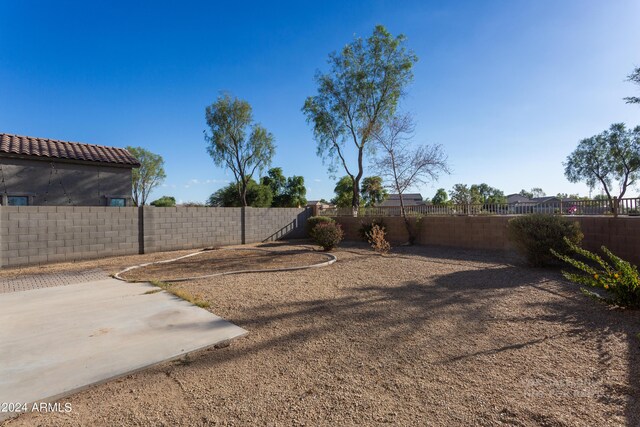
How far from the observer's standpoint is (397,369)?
300cm

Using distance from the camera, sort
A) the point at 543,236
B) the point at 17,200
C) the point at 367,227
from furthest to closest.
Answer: the point at 367,227, the point at 17,200, the point at 543,236

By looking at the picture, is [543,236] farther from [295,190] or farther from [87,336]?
[295,190]

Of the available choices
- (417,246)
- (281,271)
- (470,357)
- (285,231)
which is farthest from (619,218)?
(285,231)

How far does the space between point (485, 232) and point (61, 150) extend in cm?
1783

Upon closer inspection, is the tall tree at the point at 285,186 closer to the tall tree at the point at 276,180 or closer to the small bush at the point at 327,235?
the tall tree at the point at 276,180

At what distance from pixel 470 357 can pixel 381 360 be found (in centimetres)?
90

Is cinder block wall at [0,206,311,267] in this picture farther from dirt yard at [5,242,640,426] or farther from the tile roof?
dirt yard at [5,242,640,426]

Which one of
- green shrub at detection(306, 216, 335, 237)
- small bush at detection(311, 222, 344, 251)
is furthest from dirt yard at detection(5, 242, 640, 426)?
green shrub at detection(306, 216, 335, 237)

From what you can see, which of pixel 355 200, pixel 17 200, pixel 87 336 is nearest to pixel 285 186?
pixel 355 200

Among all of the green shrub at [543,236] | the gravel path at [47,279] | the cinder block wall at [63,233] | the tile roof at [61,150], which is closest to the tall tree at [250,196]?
the tile roof at [61,150]

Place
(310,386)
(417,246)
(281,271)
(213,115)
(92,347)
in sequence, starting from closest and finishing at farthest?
1. (310,386)
2. (92,347)
3. (281,271)
4. (417,246)
5. (213,115)

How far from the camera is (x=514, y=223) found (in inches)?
330

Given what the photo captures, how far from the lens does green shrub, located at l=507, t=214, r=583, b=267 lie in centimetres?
768

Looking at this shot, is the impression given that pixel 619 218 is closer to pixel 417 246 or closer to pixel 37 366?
pixel 417 246
